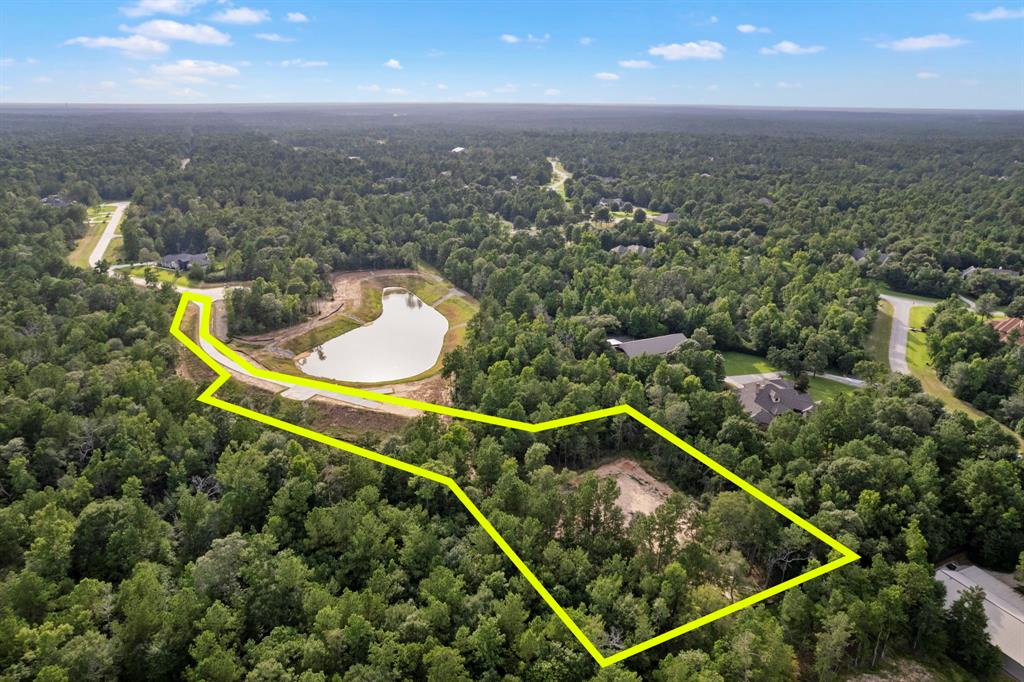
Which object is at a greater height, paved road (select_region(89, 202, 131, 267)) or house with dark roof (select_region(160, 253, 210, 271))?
paved road (select_region(89, 202, 131, 267))

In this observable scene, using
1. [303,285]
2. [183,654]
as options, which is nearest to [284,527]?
[183,654]

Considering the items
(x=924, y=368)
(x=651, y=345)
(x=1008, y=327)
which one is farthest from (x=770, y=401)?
(x=1008, y=327)

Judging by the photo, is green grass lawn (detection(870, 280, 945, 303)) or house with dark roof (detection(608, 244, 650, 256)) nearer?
green grass lawn (detection(870, 280, 945, 303))

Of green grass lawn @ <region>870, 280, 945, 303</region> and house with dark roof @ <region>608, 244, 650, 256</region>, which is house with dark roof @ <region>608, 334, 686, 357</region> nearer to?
house with dark roof @ <region>608, 244, 650, 256</region>

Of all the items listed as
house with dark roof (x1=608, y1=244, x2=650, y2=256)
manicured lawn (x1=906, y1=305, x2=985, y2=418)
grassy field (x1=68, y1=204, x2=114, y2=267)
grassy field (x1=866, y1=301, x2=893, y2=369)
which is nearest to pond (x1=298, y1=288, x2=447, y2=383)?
house with dark roof (x1=608, y1=244, x2=650, y2=256)

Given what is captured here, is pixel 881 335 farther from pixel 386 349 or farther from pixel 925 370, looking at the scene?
pixel 386 349

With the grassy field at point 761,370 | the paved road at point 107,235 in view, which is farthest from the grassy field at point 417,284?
the paved road at point 107,235
